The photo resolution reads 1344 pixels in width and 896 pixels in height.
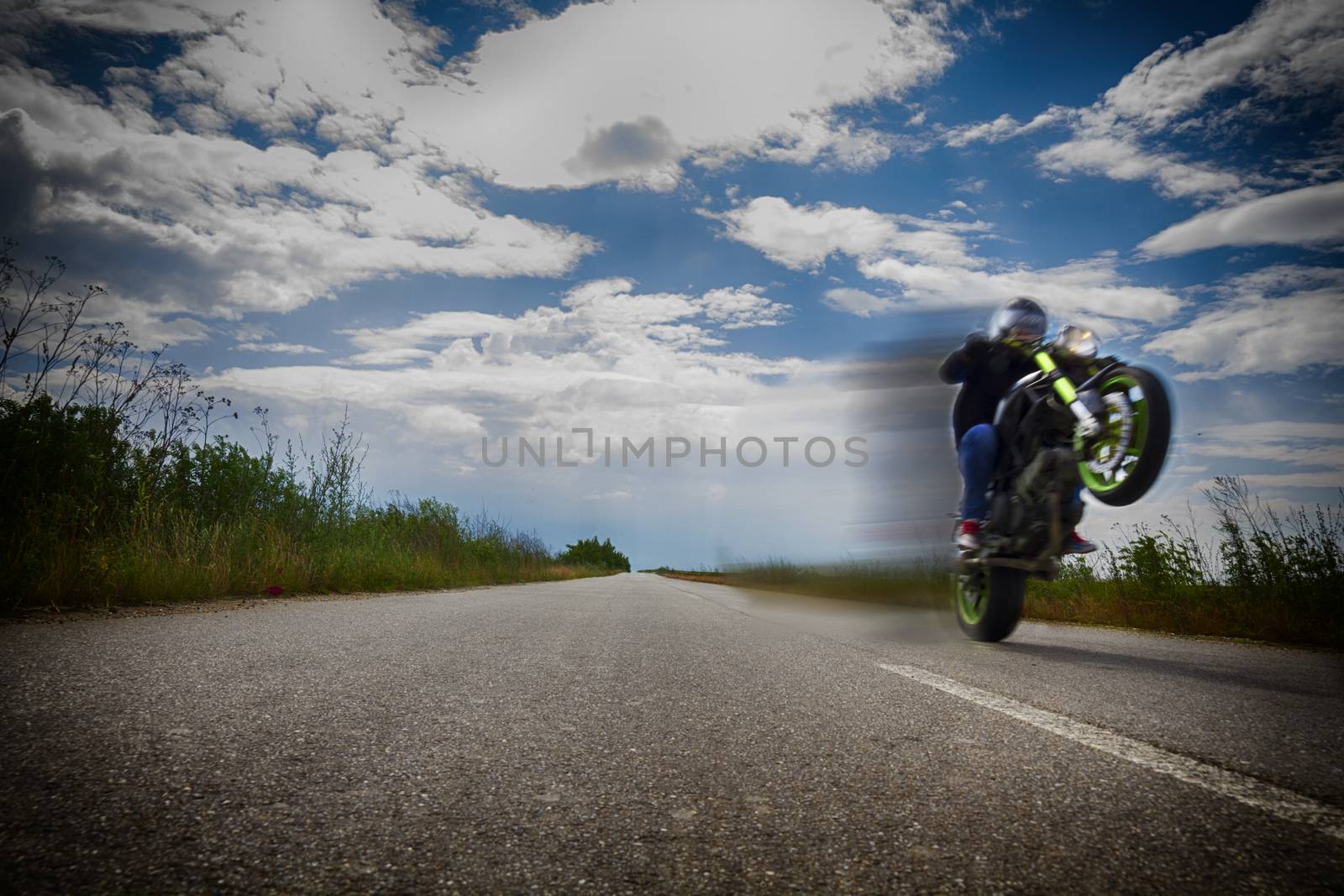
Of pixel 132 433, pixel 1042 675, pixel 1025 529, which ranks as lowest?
pixel 1042 675

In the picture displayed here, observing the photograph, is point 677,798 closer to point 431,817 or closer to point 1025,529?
point 431,817

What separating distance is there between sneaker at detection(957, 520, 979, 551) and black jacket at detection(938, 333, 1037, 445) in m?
0.80

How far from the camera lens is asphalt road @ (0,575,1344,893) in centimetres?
120

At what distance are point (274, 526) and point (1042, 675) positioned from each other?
9.68 m

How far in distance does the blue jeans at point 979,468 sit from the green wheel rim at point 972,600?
1.62 ft

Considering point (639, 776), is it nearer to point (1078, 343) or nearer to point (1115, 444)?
point (1115, 444)

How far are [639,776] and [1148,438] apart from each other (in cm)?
328

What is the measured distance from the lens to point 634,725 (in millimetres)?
2246

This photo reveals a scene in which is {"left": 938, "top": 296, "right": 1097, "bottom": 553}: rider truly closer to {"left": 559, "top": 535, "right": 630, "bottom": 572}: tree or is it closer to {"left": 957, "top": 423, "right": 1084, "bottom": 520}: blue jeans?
{"left": 957, "top": 423, "right": 1084, "bottom": 520}: blue jeans

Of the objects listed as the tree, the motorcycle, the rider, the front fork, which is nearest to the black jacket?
the rider

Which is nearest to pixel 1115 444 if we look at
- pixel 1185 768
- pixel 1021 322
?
pixel 1021 322

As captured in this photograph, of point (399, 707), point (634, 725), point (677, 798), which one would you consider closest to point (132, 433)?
point (399, 707)

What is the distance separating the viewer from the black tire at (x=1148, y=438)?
11.6ft

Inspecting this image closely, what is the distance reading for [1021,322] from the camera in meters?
4.88
